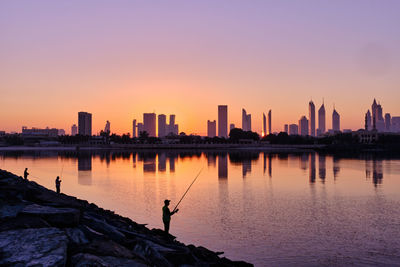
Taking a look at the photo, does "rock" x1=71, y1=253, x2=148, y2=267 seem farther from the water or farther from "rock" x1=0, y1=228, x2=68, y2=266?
the water

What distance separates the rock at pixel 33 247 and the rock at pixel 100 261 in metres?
0.26

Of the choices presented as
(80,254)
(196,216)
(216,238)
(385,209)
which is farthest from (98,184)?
(80,254)

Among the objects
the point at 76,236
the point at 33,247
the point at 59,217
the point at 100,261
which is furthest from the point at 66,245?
the point at 59,217

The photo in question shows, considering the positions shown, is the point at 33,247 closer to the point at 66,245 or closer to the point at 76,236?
the point at 66,245

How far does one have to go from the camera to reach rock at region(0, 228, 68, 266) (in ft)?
24.2

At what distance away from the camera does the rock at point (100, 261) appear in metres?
7.54

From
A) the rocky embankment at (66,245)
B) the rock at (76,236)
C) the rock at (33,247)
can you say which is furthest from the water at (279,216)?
the rock at (33,247)

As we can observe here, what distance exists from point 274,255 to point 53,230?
1033cm

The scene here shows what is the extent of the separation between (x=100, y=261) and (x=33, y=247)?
157 cm

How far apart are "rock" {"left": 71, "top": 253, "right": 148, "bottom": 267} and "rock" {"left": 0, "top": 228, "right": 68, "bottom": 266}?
0.26m

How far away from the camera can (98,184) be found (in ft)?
144

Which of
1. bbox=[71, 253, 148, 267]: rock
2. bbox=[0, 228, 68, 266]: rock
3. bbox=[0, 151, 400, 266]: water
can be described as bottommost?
bbox=[0, 151, 400, 266]: water

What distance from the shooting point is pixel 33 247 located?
26.3 feet

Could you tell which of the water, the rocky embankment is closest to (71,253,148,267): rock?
the rocky embankment
